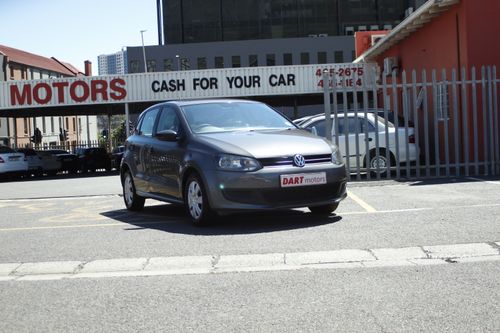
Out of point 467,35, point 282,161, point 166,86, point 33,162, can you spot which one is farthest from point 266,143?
point 33,162

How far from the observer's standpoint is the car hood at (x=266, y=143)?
25.2 ft

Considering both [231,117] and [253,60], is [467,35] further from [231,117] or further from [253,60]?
[253,60]

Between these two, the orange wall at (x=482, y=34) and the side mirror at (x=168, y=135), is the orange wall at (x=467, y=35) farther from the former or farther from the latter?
the side mirror at (x=168, y=135)

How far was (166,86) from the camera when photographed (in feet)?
95.0

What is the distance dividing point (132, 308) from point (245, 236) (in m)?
2.82

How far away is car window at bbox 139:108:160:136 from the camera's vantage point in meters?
9.80

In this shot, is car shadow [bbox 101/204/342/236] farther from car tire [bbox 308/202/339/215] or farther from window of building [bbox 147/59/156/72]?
window of building [bbox 147/59/156/72]

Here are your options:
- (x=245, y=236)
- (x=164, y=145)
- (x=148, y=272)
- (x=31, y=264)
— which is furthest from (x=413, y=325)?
(x=164, y=145)

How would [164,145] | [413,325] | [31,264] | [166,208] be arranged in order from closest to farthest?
1. [413,325]
2. [31,264]
3. [164,145]
4. [166,208]

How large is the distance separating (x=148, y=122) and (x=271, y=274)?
16.5 feet

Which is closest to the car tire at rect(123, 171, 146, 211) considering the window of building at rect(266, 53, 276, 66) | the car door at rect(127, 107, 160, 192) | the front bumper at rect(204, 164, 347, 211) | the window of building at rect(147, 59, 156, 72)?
the car door at rect(127, 107, 160, 192)

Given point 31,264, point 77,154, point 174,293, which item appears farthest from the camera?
point 77,154

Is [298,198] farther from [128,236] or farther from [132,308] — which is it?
[132,308]

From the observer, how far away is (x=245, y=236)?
24.3 ft
